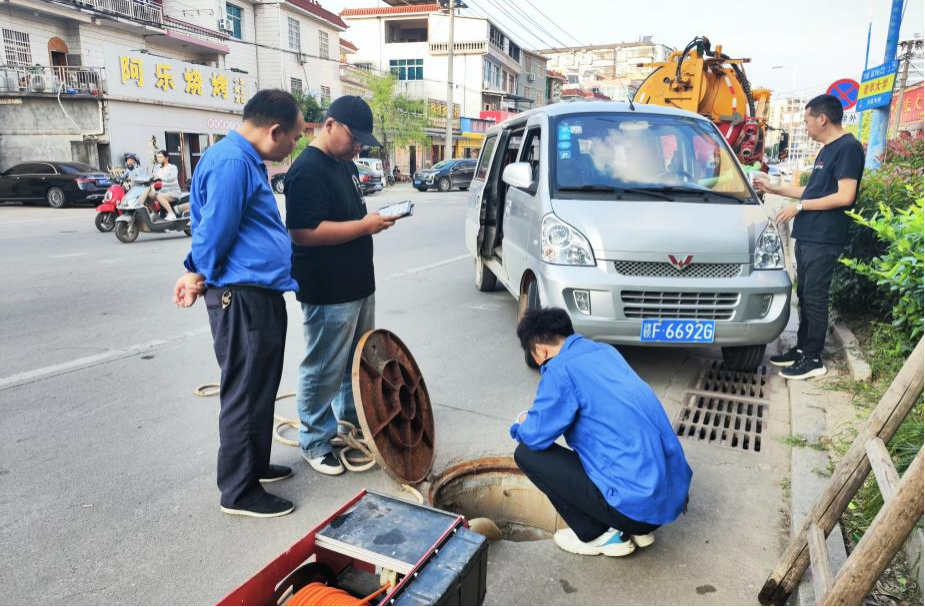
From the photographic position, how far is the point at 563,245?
14.4ft

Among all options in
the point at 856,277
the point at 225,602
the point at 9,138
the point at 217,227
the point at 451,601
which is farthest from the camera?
the point at 9,138

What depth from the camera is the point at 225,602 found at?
6.00ft

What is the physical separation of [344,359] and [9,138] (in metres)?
24.6

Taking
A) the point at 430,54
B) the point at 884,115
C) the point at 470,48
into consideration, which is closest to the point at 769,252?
the point at 884,115

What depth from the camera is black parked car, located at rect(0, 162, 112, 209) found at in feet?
56.7

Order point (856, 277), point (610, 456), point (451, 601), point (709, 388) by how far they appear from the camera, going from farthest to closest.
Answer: point (856, 277) < point (709, 388) < point (610, 456) < point (451, 601)

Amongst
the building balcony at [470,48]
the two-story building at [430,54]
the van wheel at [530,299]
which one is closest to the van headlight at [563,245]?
the van wheel at [530,299]

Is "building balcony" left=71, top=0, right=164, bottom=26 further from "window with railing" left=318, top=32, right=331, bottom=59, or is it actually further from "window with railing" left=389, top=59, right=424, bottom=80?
"window with railing" left=389, top=59, right=424, bottom=80

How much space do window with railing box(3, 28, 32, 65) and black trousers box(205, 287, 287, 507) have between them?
24750 millimetres

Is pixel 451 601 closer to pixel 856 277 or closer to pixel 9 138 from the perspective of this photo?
pixel 856 277

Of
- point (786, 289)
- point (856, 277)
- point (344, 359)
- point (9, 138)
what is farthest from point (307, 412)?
point (9, 138)

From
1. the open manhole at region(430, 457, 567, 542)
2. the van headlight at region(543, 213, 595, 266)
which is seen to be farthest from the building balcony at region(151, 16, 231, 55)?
the open manhole at region(430, 457, 567, 542)

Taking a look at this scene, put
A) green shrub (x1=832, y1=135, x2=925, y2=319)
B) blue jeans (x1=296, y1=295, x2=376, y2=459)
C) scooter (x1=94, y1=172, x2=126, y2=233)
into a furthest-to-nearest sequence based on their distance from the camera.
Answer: scooter (x1=94, y1=172, x2=126, y2=233) < green shrub (x1=832, y1=135, x2=925, y2=319) < blue jeans (x1=296, y1=295, x2=376, y2=459)

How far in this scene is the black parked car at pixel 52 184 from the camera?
680 inches
